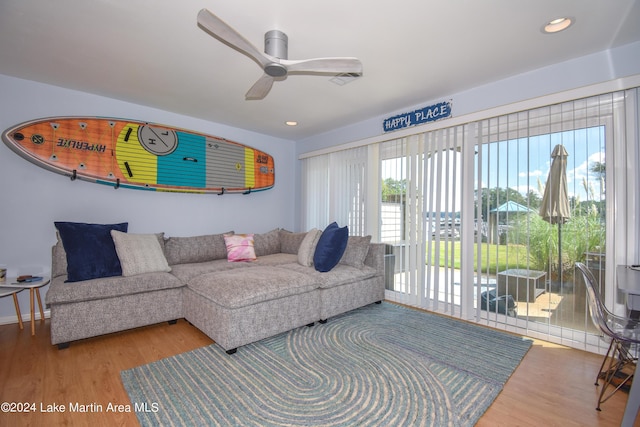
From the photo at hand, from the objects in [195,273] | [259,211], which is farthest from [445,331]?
[259,211]

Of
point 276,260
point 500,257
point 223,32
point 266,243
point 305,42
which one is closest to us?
point 223,32

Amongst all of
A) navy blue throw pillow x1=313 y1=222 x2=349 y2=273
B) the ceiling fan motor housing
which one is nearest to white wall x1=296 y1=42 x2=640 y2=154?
navy blue throw pillow x1=313 y1=222 x2=349 y2=273

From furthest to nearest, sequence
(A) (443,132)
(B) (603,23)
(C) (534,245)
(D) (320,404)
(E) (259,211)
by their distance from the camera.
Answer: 1. (E) (259,211)
2. (A) (443,132)
3. (C) (534,245)
4. (B) (603,23)
5. (D) (320,404)

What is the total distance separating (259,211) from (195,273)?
1.88 metres

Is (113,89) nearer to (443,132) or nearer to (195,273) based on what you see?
Answer: (195,273)

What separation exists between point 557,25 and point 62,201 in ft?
15.6

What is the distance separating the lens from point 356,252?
3520 mm

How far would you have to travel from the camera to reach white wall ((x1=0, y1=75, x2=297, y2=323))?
9.45 feet

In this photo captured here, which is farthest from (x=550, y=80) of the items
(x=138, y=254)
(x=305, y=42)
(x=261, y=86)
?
(x=138, y=254)

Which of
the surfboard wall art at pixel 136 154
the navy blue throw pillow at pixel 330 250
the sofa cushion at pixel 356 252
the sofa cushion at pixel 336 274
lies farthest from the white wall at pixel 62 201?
the sofa cushion at pixel 356 252

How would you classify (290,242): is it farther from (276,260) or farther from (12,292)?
(12,292)

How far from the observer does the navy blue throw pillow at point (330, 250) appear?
3.17m

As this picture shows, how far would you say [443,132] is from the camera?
328 cm

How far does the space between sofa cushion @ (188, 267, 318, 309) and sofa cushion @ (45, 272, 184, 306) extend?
11.0 inches
